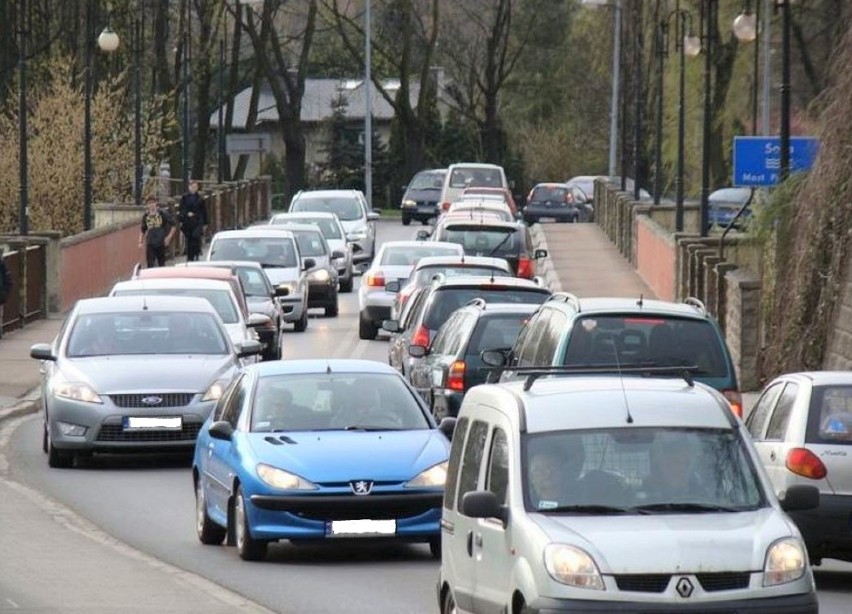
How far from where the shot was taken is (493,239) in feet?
132

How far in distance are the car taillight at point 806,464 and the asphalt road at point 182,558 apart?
74 centimetres

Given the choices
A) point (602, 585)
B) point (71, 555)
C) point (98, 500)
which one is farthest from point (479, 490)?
point (98, 500)

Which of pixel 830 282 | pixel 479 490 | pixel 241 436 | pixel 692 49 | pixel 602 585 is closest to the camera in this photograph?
pixel 602 585

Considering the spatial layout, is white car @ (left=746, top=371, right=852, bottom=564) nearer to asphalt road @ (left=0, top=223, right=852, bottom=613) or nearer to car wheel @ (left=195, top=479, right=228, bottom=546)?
asphalt road @ (left=0, top=223, right=852, bottom=613)

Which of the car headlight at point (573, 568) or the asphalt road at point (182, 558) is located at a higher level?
the car headlight at point (573, 568)

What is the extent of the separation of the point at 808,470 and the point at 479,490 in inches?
165

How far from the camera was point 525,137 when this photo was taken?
110m

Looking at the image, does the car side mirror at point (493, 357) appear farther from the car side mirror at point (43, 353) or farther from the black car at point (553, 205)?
the black car at point (553, 205)

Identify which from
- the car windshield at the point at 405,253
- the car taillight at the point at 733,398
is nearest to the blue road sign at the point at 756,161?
the car windshield at the point at 405,253

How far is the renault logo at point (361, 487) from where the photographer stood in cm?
1494

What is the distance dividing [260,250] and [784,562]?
30.6 metres

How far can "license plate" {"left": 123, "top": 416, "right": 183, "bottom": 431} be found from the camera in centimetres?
2075

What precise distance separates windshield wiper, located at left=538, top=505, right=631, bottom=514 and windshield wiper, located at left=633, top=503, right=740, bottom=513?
8 centimetres

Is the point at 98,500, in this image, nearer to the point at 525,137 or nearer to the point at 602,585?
the point at 602,585
